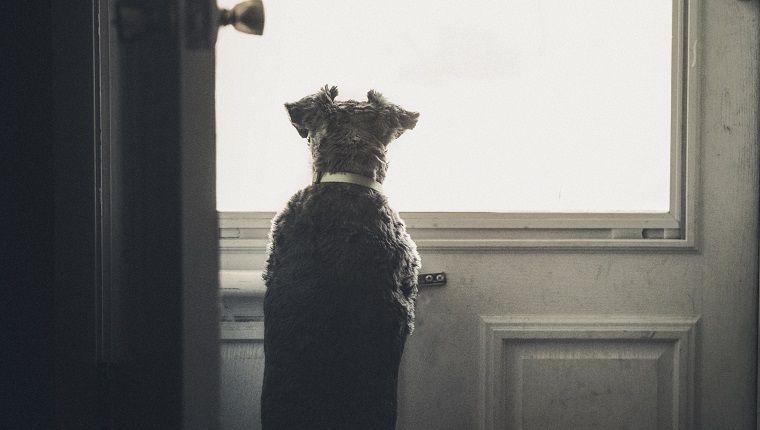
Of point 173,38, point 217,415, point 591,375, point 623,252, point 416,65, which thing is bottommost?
point 591,375

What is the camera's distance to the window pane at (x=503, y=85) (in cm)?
153

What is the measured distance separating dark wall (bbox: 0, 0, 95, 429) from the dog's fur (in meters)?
0.56

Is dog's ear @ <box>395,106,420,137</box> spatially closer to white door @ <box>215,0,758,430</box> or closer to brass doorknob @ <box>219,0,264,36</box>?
white door @ <box>215,0,758,430</box>

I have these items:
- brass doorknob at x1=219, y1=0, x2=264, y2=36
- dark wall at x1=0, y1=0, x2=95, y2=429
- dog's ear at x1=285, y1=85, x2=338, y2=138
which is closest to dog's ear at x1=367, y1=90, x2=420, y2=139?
dog's ear at x1=285, y1=85, x2=338, y2=138

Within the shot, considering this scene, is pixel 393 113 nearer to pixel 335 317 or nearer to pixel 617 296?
pixel 335 317

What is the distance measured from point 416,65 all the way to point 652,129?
2.28 ft

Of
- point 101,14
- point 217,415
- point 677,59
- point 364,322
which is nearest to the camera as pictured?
point 101,14

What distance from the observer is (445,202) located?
157cm

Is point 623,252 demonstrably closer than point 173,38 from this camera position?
No

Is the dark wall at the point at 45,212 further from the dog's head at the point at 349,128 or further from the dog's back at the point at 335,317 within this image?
the dog's head at the point at 349,128

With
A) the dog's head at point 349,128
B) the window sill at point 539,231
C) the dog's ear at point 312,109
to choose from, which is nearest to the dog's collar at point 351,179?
the dog's head at point 349,128

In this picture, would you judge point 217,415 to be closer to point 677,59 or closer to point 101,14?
point 101,14

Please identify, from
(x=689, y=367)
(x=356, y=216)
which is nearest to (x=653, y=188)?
(x=689, y=367)

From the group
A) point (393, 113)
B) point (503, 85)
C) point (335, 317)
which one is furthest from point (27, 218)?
point (503, 85)
